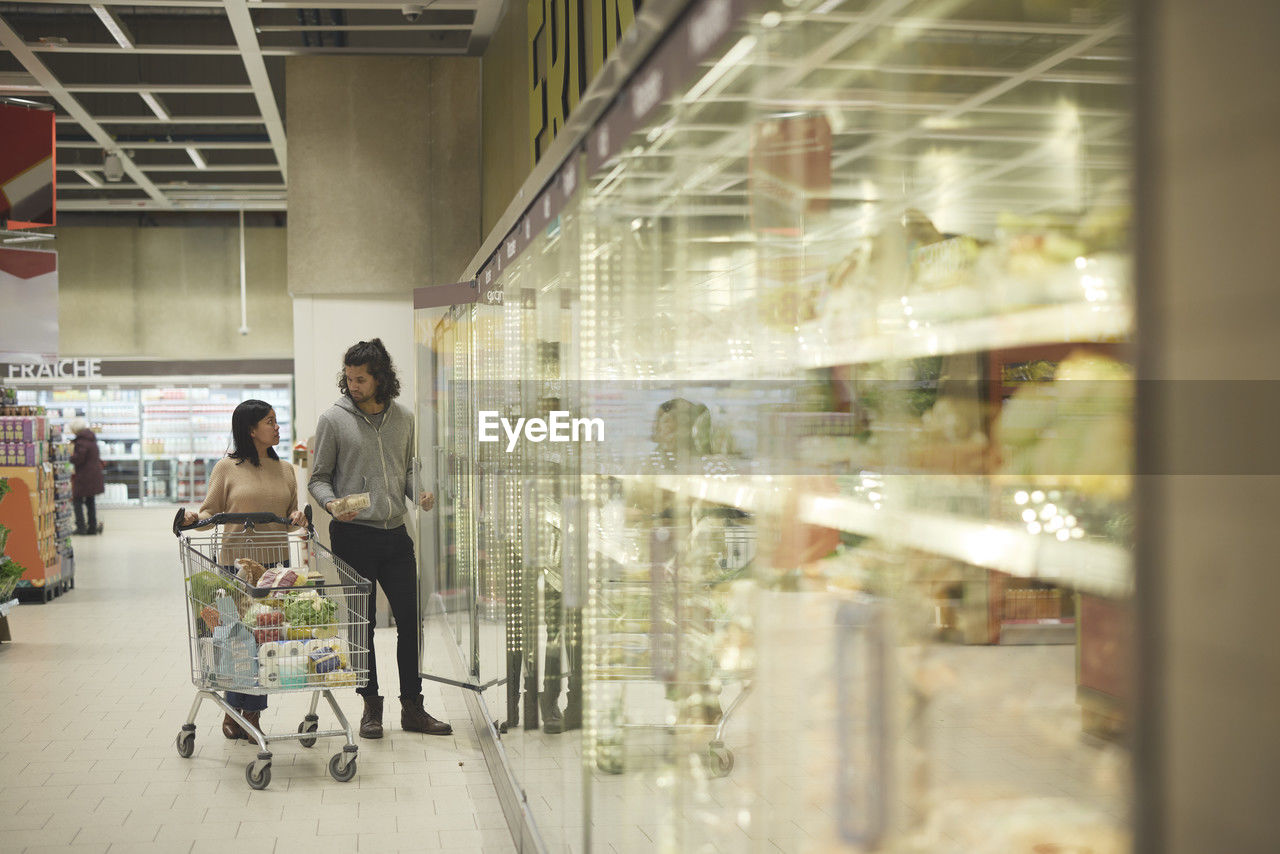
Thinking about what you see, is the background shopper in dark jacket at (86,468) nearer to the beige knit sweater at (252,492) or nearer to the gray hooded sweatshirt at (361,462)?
the beige knit sweater at (252,492)

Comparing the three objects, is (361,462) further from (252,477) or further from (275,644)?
(275,644)

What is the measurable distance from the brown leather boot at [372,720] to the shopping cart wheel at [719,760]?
3.76m

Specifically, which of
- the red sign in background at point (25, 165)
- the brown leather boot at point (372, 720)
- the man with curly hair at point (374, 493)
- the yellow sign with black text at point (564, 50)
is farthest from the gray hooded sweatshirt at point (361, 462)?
the red sign in background at point (25, 165)

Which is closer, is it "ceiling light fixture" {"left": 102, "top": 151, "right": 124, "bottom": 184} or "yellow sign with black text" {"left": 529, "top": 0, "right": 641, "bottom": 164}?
"yellow sign with black text" {"left": 529, "top": 0, "right": 641, "bottom": 164}

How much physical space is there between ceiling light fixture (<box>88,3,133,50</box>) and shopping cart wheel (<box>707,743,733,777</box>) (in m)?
7.62

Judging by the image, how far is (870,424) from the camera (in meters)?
1.22

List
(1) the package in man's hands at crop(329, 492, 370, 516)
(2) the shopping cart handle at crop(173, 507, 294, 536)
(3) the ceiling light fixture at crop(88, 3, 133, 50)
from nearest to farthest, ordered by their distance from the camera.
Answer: (2) the shopping cart handle at crop(173, 507, 294, 536)
(1) the package in man's hands at crop(329, 492, 370, 516)
(3) the ceiling light fixture at crop(88, 3, 133, 50)

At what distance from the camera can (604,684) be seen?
2.46 m

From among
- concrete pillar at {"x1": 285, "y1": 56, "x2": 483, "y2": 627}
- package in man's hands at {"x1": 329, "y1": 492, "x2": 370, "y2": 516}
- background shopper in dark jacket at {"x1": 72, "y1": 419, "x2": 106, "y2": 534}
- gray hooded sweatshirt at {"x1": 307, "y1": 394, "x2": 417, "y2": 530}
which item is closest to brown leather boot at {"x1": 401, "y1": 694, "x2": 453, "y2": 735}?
gray hooded sweatshirt at {"x1": 307, "y1": 394, "x2": 417, "y2": 530}

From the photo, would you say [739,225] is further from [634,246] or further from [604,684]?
[604,684]

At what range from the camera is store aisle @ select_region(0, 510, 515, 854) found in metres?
3.85

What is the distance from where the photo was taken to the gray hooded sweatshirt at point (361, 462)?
5.17 m

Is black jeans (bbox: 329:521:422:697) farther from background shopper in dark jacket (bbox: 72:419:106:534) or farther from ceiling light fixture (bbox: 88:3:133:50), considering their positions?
background shopper in dark jacket (bbox: 72:419:106:534)

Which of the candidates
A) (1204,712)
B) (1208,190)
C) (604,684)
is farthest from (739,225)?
(604,684)
